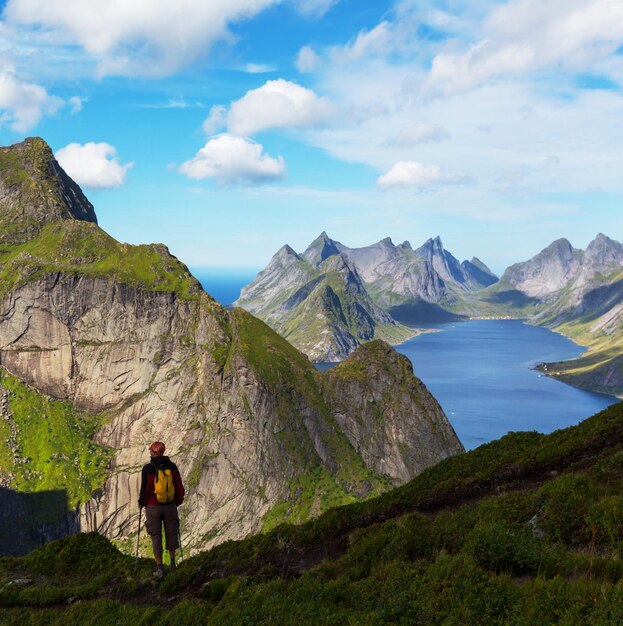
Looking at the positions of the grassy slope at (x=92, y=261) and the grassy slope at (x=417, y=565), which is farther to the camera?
the grassy slope at (x=92, y=261)

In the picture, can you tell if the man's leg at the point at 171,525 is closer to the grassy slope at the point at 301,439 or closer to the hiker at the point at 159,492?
the hiker at the point at 159,492

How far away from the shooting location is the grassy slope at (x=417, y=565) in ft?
43.7

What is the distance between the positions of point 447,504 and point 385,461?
456ft

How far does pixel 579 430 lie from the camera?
32.0m

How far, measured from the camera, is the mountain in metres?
150

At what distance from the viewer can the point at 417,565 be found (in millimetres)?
16703

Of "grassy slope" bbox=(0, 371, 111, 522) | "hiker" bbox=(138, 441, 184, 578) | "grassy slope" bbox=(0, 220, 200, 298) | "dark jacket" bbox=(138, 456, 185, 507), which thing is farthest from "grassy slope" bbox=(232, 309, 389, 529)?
"dark jacket" bbox=(138, 456, 185, 507)

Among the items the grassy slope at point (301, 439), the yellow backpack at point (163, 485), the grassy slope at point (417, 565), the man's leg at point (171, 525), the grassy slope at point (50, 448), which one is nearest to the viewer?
the grassy slope at point (417, 565)

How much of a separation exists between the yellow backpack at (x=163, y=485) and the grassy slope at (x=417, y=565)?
13.0 ft

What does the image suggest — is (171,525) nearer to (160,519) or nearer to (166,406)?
(160,519)

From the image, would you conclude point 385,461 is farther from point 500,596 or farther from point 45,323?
point 500,596

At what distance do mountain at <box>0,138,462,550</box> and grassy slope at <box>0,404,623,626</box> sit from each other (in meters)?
115

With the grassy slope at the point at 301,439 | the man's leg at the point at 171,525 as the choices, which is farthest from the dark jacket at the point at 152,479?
the grassy slope at the point at 301,439

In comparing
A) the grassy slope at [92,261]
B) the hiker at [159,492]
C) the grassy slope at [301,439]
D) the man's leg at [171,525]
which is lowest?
the grassy slope at [301,439]
